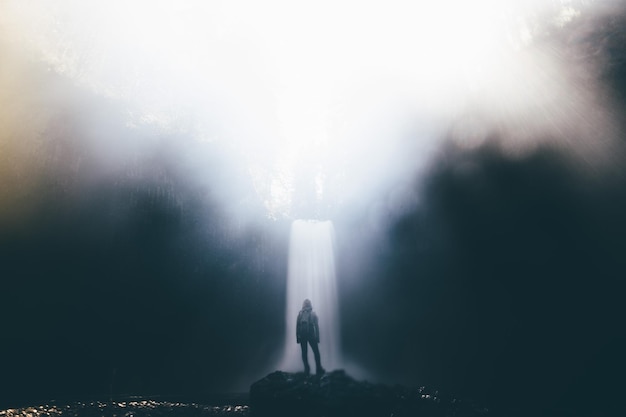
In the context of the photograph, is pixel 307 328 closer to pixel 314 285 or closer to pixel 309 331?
pixel 309 331

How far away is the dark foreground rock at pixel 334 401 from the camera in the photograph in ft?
27.6

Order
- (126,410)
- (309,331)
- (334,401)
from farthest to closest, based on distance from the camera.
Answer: (309,331), (126,410), (334,401)

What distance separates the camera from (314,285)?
92.3 feet

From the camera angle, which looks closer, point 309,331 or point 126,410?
point 126,410

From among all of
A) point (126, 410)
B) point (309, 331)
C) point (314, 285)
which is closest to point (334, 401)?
point (309, 331)

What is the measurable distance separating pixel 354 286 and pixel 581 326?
42.4 feet

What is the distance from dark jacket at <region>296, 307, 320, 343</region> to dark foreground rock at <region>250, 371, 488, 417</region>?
47.5 inches

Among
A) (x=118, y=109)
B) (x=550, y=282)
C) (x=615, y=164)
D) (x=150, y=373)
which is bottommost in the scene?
(x=150, y=373)

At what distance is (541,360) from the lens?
11.3 m

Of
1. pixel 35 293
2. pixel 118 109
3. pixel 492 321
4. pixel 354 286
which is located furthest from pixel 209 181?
pixel 492 321

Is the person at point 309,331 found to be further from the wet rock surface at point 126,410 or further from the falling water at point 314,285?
the falling water at point 314,285

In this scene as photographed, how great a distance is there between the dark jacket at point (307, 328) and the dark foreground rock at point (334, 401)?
1.21 metres

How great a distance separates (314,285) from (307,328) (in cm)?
1727

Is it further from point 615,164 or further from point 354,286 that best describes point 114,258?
point 615,164
